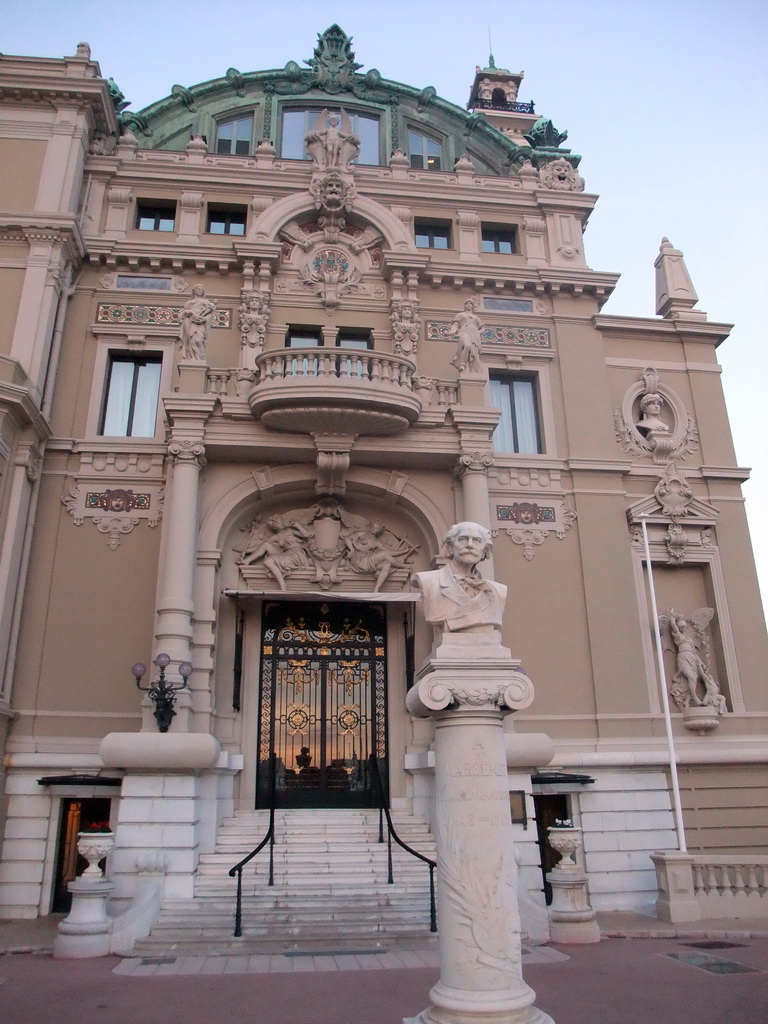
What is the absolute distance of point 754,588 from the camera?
1806cm

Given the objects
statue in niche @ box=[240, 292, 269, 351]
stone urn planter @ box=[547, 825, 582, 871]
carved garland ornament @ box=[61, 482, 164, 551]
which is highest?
statue in niche @ box=[240, 292, 269, 351]

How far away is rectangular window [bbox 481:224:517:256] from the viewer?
69.5 ft

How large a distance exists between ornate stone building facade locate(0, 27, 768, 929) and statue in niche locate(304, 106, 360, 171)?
3.0 inches

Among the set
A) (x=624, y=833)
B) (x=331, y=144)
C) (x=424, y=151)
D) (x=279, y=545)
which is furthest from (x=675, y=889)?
(x=424, y=151)

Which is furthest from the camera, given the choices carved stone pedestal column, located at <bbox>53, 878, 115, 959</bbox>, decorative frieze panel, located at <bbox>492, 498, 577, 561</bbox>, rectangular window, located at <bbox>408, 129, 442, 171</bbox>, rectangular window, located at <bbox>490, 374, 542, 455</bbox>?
rectangular window, located at <bbox>408, 129, 442, 171</bbox>

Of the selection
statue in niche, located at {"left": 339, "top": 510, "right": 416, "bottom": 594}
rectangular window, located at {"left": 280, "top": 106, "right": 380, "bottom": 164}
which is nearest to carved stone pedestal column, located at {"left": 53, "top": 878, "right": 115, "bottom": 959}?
statue in niche, located at {"left": 339, "top": 510, "right": 416, "bottom": 594}

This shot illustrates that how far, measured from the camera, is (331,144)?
20.6 m

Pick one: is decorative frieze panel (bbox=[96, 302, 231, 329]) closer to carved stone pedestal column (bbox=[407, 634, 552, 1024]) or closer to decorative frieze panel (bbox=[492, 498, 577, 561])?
decorative frieze panel (bbox=[492, 498, 577, 561])

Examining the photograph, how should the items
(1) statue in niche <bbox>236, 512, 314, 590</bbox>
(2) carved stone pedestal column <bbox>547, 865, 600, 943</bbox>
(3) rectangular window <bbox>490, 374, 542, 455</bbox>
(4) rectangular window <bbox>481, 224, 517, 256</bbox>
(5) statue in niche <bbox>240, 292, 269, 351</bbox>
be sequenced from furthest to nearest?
(4) rectangular window <bbox>481, 224, 517, 256</bbox>
(3) rectangular window <bbox>490, 374, 542, 455</bbox>
(5) statue in niche <bbox>240, 292, 269, 351</bbox>
(1) statue in niche <bbox>236, 512, 314, 590</bbox>
(2) carved stone pedestal column <bbox>547, 865, 600, 943</bbox>

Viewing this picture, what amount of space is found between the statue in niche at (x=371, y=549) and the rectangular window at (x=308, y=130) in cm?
1139

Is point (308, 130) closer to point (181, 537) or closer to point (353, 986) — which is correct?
point (181, 537)

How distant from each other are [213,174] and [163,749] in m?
14.4

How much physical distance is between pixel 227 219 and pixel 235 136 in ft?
14.6

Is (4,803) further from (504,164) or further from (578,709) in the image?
(504,164)
